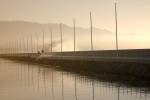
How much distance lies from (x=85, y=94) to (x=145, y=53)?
63.4 ft

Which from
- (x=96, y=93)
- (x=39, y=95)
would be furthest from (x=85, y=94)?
(x=39, y=95)

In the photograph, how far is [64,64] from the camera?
94875 mm

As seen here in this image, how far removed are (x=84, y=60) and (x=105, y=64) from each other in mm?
14783

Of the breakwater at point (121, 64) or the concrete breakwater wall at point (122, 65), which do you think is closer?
the concrete breakwater wall at point (122, 65)

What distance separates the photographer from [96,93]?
120 feet

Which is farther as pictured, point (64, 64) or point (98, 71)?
point (64, 64)

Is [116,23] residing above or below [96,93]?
above

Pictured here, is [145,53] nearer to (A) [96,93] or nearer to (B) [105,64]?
(B) [105,64]

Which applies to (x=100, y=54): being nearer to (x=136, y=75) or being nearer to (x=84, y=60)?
(x=84, y=60)

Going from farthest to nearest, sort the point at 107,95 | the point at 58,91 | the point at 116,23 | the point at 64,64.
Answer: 1. the point at 64,64
2. the point at 116,23
3. the point at 58,91
4. the point at 107,95

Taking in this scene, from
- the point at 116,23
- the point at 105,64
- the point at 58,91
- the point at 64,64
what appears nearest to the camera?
the point at 58,91

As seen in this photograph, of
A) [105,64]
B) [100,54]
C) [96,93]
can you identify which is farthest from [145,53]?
[100,54]

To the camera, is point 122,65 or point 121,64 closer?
point 122,65

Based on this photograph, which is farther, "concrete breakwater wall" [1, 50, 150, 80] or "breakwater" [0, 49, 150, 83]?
"breakwater" [0, 49, 150, 83]
